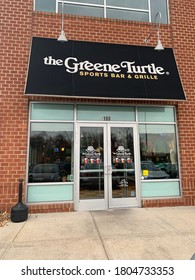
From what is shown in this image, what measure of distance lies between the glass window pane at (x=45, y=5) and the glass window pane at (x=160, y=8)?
11.8ft

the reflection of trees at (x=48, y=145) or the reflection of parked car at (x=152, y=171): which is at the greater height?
the reflection of trees at (x=48, y=145)

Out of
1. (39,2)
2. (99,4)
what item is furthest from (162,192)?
(39,2)

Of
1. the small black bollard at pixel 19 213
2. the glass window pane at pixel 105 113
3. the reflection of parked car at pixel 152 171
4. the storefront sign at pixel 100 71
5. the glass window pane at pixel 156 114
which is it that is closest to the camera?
the small black bollard at pixel 19 213

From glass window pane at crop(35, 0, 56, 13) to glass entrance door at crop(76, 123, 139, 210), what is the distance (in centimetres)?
416

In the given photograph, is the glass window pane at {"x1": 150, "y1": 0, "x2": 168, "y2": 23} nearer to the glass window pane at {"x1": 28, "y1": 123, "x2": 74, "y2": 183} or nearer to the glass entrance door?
the glass entrance door

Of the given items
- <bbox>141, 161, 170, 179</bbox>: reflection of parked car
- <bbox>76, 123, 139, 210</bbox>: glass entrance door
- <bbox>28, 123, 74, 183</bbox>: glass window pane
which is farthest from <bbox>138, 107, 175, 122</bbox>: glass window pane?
A: <bbox>28, 123, 74, 183</bbox>: glass window pane

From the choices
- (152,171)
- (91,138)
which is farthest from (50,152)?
(152,171)

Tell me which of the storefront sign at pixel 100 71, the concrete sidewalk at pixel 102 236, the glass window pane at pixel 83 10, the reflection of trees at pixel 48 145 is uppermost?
the glass window pane at pixel 83 10

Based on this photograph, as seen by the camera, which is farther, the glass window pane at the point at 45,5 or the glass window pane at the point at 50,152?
the glass window pane at the point at 45,5

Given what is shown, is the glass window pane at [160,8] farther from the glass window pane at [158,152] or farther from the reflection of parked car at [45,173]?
the reflection of parked car at [45,173]

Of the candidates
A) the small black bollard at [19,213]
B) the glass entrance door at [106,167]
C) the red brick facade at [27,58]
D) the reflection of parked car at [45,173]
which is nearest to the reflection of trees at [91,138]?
the glass entrance door at [106,167]

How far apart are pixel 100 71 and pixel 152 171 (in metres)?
3.62

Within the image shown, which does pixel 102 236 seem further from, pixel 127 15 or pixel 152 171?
pixel 127 15

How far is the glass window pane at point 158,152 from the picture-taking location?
668 centimetres
